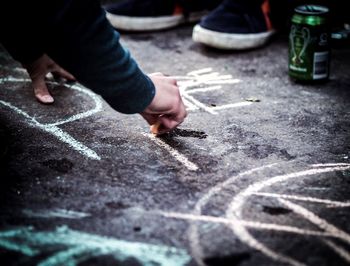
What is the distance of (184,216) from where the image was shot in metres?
1.31

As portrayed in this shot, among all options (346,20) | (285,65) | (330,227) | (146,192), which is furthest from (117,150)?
(346,20)

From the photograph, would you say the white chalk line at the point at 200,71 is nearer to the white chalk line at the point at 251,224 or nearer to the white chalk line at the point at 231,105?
the white chalk line at the point at 231,105

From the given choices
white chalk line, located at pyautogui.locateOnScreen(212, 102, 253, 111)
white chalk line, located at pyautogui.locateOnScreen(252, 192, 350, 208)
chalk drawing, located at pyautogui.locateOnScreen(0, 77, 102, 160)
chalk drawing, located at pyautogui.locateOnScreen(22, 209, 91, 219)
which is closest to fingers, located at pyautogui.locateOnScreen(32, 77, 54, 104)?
chalk drawing, located at pyautogui.locateOnScreen(0, 77, 102, 160)

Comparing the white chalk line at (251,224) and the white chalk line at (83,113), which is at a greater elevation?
the white chalk line at (251,224)

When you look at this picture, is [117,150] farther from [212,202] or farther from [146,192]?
[212,202]

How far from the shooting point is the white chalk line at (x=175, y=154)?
1.58 m

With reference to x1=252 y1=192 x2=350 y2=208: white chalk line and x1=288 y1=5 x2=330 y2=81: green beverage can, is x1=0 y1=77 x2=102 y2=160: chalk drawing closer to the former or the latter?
x1=252 y1=192 x2=350 y2=208: white chalk line

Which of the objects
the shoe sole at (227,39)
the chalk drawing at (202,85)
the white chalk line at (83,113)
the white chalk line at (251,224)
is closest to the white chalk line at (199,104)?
the chalk drawing at (202,85)

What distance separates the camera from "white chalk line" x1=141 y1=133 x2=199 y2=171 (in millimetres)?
1584

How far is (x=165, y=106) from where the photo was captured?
1504mm

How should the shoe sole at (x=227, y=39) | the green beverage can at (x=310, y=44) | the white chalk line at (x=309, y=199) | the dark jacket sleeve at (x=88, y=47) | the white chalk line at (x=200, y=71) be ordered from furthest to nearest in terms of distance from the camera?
the shoe sole at (x=227, y=39) → the white chalk line at (x=200, y=71) → the green beverage can at (x=310, y=44) → the white chalk line at (x=309, y=199) → the dark jacket sleeve at (x=88, y=47)

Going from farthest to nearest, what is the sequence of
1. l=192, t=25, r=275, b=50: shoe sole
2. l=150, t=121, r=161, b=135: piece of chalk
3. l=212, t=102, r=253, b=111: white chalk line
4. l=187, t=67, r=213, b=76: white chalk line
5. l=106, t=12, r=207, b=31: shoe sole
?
l=106, t=12, r=207, b=31: shoe sole < l=192, t=25, r=275, b=50: shoe sole < l=187, t=67, r=213, b=76: white chalk line < l=212, t=102, r=253, b=111: white chalk line < l=150, t=121, r=161, b=135: piece of chalk

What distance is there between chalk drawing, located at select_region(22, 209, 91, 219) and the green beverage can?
1375 millimetres

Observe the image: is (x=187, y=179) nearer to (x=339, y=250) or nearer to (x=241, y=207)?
(x=241, y=207)
